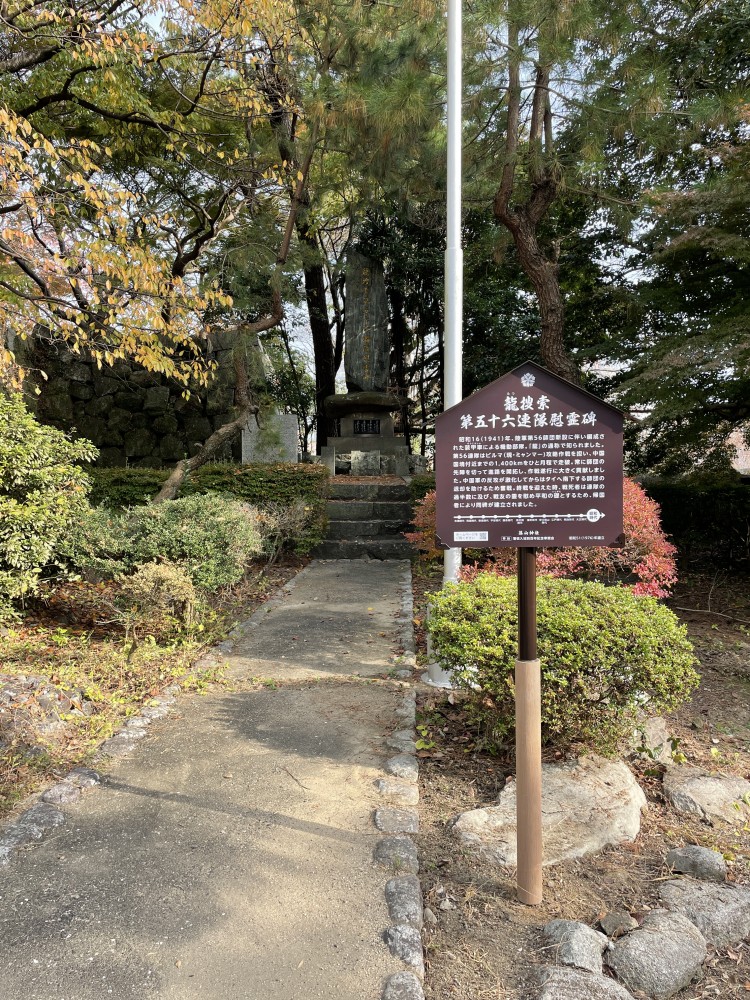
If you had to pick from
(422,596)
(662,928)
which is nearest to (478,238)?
(422,596)

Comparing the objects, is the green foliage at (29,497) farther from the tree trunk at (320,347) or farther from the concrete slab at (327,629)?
the tree trunk at (320,347)

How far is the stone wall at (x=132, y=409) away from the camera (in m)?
13.0

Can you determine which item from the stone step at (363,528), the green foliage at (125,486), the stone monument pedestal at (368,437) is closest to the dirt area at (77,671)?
the stone step at (363,528)

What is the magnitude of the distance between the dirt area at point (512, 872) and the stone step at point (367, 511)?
580 centimetres

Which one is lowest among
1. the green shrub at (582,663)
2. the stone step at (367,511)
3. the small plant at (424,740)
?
the small plant at (424,740)

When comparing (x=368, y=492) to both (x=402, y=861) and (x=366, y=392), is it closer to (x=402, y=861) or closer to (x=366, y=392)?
(x=366, y=392)

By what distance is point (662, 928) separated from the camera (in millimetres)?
2107

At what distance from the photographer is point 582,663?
116 inches

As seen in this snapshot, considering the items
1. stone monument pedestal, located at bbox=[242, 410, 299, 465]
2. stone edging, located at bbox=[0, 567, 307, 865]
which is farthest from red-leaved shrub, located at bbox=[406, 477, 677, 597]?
stone monument pedestal, located at bbox=[242, 410, 299, 465]

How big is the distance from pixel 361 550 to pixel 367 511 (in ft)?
2.68

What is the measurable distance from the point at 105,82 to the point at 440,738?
8300mm

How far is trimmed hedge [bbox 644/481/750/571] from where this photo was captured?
8078 millimetres

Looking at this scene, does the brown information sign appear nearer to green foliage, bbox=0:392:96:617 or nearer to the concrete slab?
the concrete slab

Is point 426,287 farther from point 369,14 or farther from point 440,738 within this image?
point 440,738
